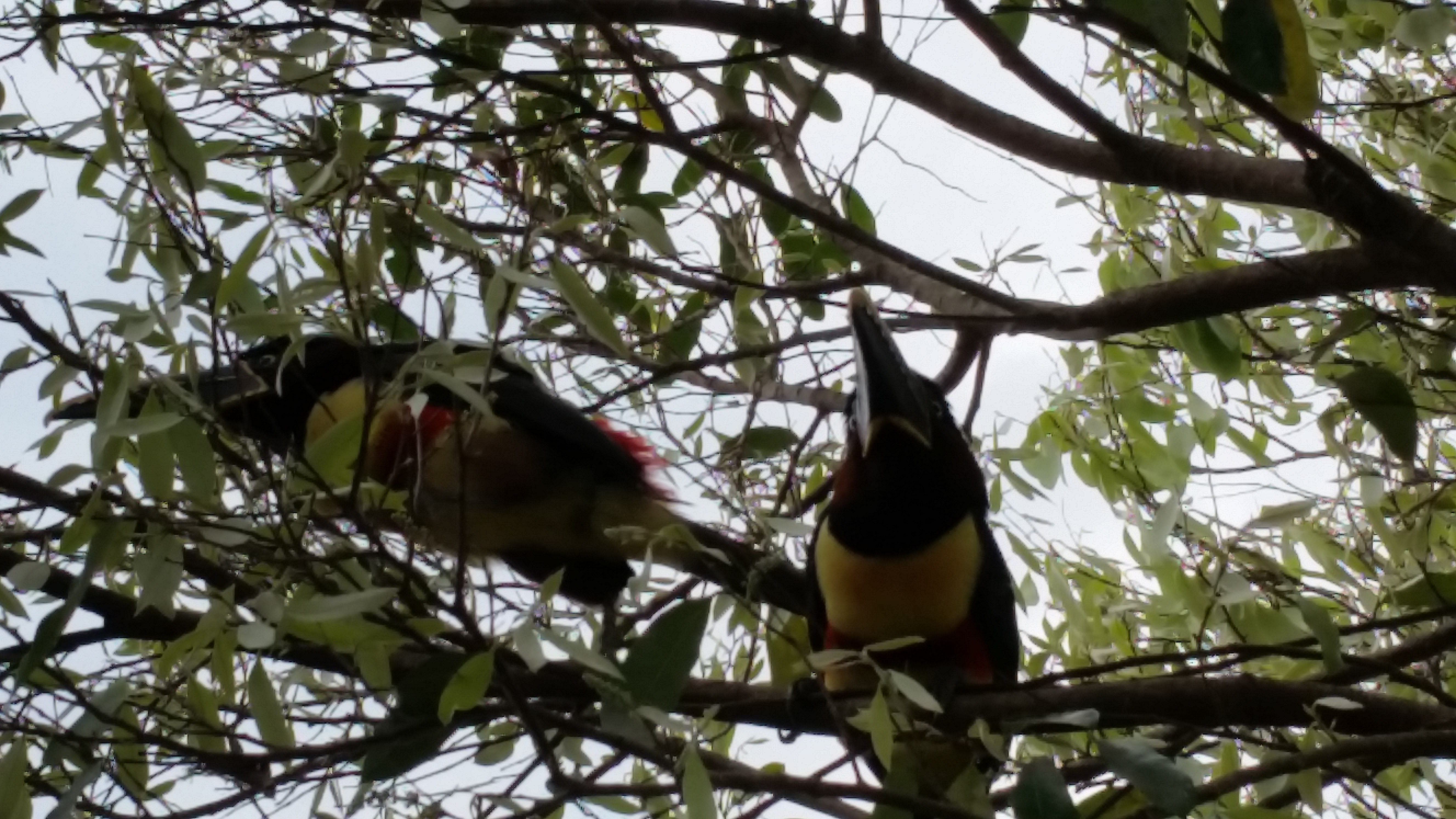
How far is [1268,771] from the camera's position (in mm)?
1222

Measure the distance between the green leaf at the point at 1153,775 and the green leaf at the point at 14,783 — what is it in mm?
979

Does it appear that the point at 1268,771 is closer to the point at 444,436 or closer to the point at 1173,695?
the point at 1173,695

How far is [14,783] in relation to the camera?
1.19m

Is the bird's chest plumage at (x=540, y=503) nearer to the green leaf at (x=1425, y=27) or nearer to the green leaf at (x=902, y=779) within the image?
the green leaf at (x=902, y=779)

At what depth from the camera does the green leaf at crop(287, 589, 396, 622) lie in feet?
3.32

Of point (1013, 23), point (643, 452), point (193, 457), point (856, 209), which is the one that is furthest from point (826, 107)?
point (193, 457)

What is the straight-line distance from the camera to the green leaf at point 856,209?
1896mm

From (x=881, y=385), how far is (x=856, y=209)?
37cm

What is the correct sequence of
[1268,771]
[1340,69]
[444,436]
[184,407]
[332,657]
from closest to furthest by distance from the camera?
[184,407] → [1268,771] → [332,657] → [444,436] → [1340,69]

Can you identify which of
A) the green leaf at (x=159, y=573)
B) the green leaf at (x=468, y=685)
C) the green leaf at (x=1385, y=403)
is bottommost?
the green leaf at (x=468, y=685)

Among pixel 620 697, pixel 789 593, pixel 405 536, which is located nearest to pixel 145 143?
pixel 405 536

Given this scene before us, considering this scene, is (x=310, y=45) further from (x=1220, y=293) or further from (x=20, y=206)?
(x=1220, y=293)

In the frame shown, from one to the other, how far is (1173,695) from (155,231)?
3.78 feet

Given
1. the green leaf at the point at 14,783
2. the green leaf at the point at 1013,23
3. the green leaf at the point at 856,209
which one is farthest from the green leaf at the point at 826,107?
the green leaf at the point at 14,783
